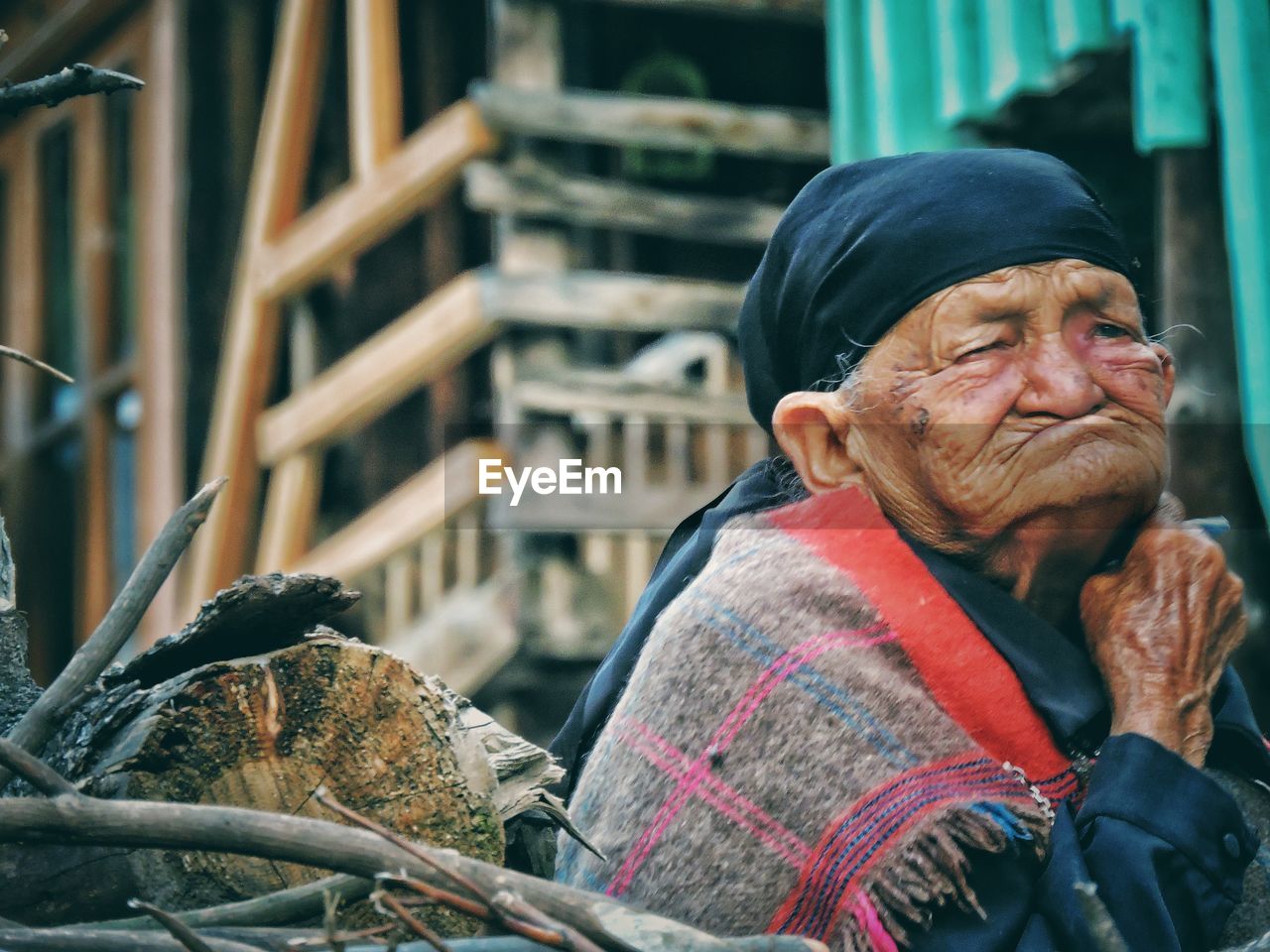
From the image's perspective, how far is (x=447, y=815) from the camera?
1849 mm

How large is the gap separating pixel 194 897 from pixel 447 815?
26 centimetres

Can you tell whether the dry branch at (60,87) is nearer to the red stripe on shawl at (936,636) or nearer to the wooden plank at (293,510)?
the red stripe on shawl at (936,636)

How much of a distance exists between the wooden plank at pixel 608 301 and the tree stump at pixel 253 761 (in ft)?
12.1

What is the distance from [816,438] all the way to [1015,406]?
0.27 metres

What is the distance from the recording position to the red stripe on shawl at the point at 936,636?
207 centimetres

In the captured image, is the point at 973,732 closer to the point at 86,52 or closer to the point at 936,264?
the point at 936,264

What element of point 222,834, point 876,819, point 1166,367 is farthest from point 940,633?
point 222,834

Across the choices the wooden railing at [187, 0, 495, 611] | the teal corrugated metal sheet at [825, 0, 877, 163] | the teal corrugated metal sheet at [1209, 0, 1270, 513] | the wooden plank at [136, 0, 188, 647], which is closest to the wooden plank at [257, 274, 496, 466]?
the wooden railing at [187, 0, 495, 611]

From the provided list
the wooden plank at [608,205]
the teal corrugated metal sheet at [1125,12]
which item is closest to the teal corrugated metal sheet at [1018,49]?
the teal corrugated metal sheet at [1125,12]

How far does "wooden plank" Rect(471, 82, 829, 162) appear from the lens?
561 cm

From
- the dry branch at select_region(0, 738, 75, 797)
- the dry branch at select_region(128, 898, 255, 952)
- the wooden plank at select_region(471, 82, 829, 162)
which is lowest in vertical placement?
the dry branch at select_region(128, 898, 255, 952)

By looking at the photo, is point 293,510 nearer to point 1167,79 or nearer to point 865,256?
point 1167,79

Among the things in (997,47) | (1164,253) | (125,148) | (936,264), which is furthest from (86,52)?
(936,264)

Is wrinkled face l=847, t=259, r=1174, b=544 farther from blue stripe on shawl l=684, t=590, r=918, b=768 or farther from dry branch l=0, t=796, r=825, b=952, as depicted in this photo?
dry branch l=0, t=796, r=825, b=952
